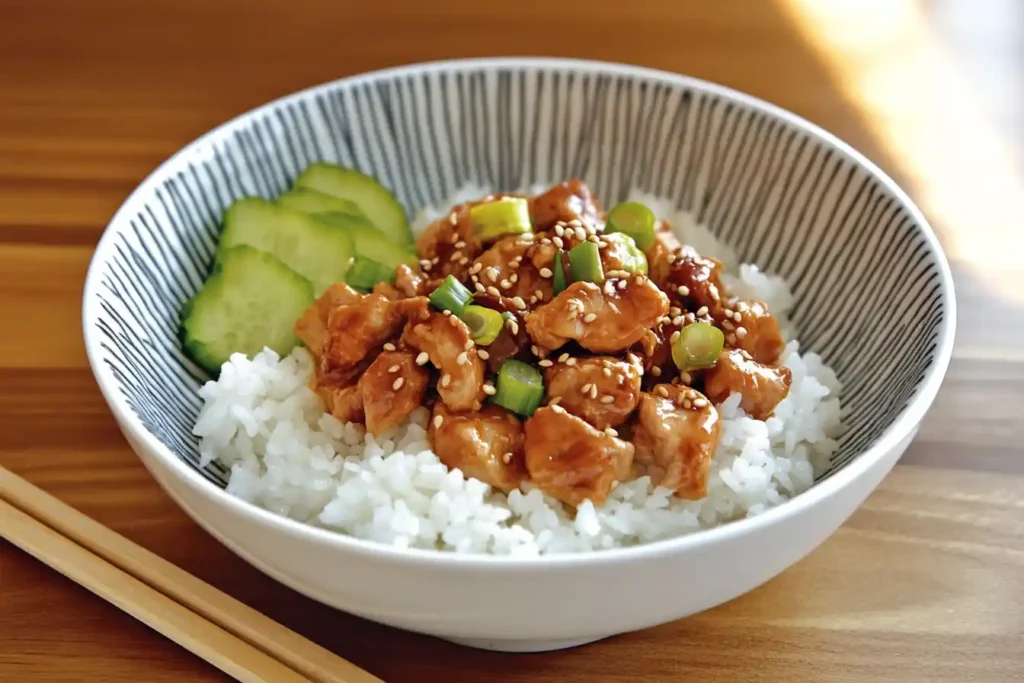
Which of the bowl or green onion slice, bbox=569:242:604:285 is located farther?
green onion slice, bbox=569:242:604:285

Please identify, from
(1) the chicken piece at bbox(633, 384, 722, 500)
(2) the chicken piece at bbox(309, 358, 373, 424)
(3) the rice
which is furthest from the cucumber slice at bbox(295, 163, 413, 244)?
(1) the chicken piece at bbox(633, 384, 722, 500)

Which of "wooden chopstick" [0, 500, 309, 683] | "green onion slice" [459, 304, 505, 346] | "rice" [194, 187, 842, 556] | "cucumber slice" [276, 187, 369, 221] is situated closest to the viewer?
"wooden chopstick" [0, 500, 309, 683]

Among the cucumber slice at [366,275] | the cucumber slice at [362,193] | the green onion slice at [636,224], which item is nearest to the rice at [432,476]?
the cucumber slice at [366,275]

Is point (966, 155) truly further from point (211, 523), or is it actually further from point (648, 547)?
point (211, 523)

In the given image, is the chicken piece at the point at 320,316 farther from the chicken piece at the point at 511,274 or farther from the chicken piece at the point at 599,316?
the chicken piece at the point at 599,316

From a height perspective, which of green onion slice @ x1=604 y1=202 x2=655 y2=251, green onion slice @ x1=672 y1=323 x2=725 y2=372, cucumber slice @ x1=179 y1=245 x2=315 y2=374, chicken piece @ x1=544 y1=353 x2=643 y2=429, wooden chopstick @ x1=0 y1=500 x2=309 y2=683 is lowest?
wooden chopstick @ x1=0 y1=500 x2=309 y2=683

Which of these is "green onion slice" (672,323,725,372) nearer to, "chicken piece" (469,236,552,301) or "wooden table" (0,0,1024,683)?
"chicken piece" (469,236,552,301)

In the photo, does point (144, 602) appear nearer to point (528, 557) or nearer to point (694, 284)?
point (528, 557)

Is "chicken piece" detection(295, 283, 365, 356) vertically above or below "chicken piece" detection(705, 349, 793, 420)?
below
